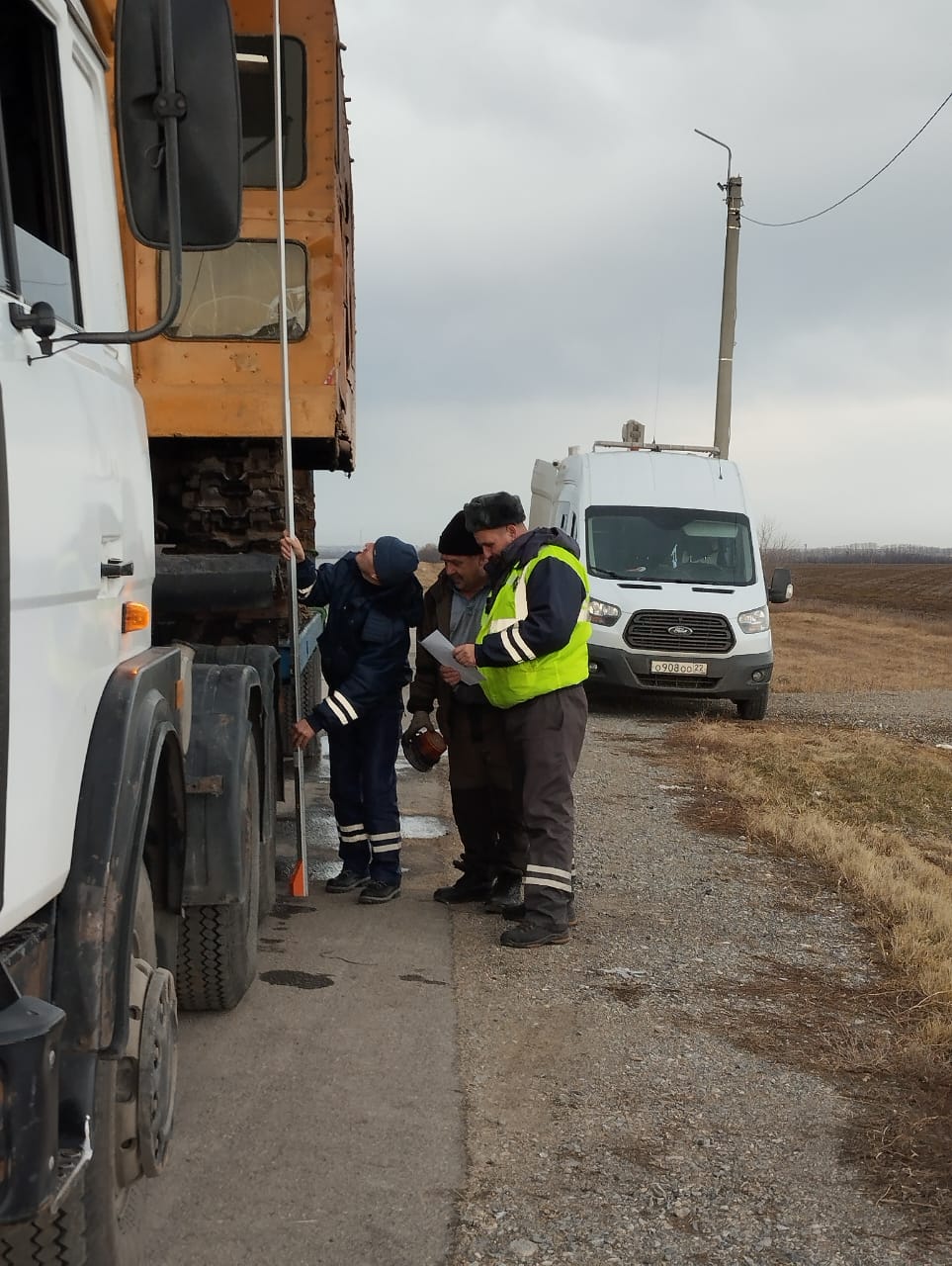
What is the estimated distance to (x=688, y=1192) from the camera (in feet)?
11.6

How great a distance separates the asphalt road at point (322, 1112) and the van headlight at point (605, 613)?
767 cm

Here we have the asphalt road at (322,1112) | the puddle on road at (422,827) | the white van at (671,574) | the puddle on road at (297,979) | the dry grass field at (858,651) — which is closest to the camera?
the asphalt road at (322,1112)

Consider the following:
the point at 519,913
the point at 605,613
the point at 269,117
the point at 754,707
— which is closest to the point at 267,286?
the point at 269,117

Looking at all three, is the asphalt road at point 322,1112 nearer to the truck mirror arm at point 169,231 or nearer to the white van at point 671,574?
the truck mirror arm at point 169,231

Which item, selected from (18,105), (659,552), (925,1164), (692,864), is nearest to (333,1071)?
(925,1164)

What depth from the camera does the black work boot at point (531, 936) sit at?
566 cm

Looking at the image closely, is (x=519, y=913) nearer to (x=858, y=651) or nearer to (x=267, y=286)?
(x=267, y=286)

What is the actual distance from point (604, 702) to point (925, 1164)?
11.0m

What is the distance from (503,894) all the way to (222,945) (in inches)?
79.7

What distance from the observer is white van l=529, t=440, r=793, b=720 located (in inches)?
526

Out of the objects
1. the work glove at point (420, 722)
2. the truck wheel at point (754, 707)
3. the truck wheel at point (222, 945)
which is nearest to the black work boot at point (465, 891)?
the work glove at point (420, 722)

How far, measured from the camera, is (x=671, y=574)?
1402 cm

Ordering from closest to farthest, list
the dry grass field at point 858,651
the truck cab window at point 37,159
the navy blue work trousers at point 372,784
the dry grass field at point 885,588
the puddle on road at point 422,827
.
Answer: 1. the truck cab window at point 37,159
2. the navy blue work trousers at point 372,784
3. the puddle on road at point 422,827
4. the dry grass field at point 858,651
5. the dry grass field at point 885,588

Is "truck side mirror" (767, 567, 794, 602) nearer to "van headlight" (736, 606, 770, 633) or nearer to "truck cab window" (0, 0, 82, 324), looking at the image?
"van headlight" (736, 606, 770, 633)
